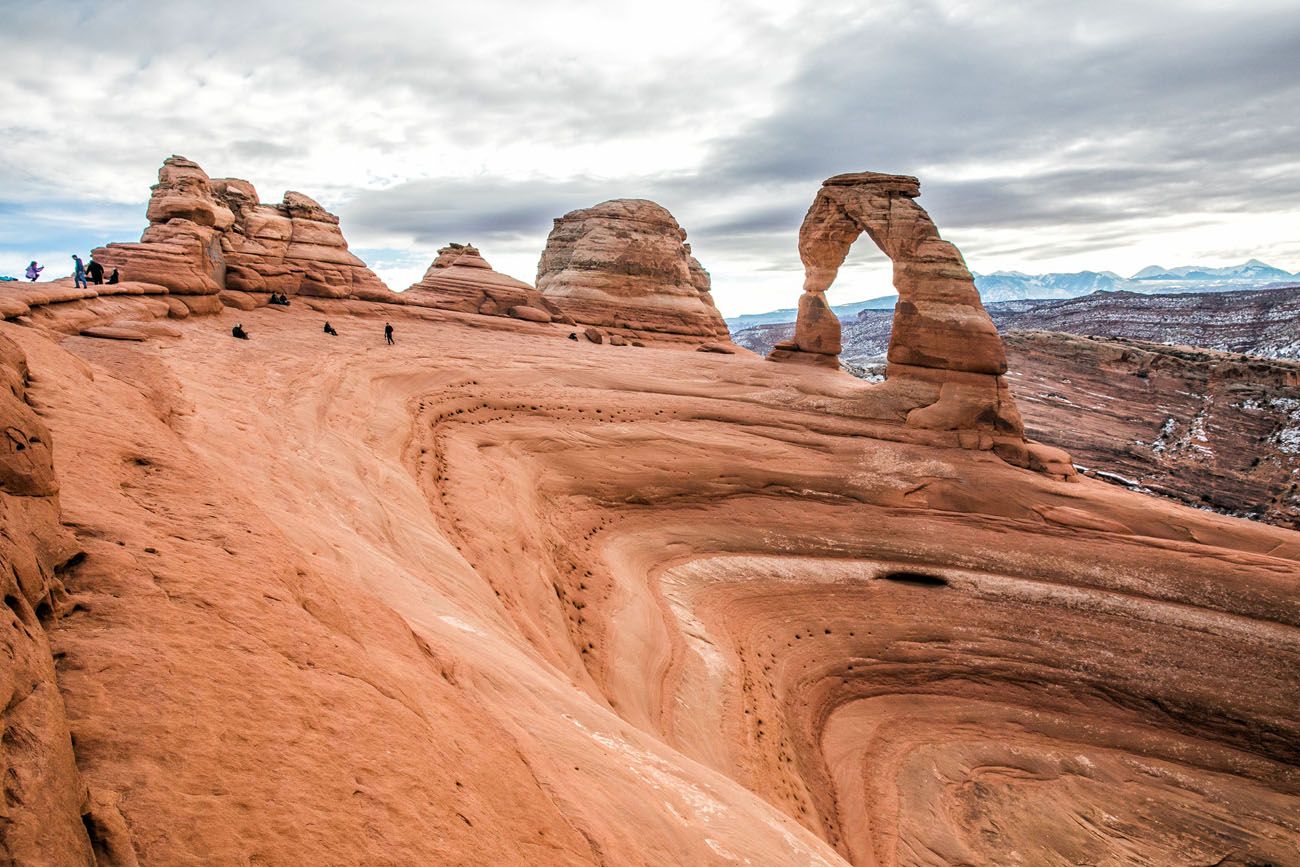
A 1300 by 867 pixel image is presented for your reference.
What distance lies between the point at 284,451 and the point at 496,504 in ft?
15.7

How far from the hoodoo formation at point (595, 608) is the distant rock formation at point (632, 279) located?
1695 centimetres

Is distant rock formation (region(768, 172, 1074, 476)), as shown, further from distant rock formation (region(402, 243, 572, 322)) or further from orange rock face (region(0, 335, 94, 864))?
orange rock face (region(0, 335, 94, 864))

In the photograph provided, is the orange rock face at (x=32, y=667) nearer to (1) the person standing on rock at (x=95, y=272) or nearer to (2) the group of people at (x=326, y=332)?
(2) the group of people at (x=326, y=332)

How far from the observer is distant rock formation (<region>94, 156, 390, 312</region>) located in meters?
23.0

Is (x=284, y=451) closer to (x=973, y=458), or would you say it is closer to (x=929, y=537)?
(x=929, y=537)

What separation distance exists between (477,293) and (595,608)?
29059mm

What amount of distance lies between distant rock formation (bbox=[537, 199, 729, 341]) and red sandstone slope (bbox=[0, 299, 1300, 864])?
18999 millimetres

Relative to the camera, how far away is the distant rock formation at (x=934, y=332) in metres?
21.5

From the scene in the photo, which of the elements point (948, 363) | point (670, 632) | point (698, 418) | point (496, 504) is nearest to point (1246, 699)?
point (948, 363)

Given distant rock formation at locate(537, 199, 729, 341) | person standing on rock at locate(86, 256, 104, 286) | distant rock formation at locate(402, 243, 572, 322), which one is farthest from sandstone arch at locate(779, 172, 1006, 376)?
person standing on rock at locate(86, 256, 104, 286)

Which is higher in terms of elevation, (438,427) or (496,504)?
(438,427)

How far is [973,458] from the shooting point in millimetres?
20703

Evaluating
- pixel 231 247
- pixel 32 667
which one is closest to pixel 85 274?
pixel 231 247

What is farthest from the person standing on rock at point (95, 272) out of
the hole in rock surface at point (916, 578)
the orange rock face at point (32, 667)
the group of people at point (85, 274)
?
the hole in rock surface at point (916, 578)
